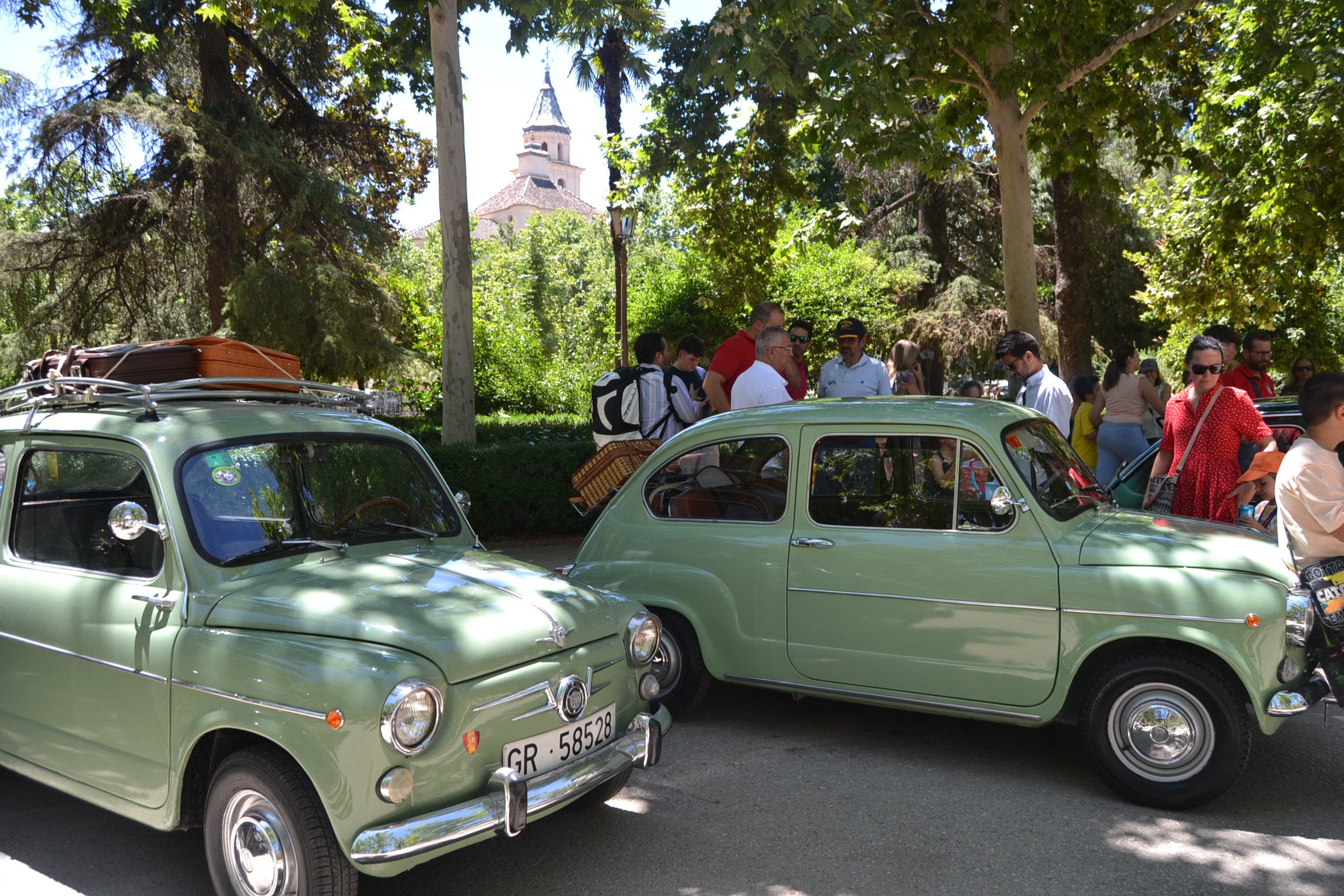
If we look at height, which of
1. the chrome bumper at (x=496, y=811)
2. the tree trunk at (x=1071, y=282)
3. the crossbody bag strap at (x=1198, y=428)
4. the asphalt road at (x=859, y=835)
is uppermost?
the tree trunk at (x=1071, y=282)

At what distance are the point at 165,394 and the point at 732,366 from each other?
17.1 ft

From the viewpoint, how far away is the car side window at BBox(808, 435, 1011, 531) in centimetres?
504

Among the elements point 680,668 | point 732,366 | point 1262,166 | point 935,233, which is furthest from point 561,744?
point 935,233

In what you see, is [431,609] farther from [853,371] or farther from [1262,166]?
[1262,166]

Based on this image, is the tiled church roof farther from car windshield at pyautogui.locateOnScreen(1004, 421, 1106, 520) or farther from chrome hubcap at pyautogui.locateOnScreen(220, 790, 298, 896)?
chrome hubcap at pyautogui.locateOnScreen(220, 790, 298, 896)

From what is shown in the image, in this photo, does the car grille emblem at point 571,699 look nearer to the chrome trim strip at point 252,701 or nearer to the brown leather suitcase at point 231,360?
the chrome trim strip at point 252,701

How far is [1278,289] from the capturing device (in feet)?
60.3

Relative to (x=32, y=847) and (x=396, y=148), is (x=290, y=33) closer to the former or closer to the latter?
(x=396, y=148)

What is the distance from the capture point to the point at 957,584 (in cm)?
492

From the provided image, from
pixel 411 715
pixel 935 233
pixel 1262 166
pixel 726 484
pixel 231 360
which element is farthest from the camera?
pixel 935 233

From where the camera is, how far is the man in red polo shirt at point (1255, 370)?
335 inches

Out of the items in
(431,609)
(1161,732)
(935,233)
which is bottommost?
(1161,732)

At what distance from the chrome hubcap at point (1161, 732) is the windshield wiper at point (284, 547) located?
3521 mm

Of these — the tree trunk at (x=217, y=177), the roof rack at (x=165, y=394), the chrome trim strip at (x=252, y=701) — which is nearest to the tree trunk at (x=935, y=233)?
the tree trunk at (x=217, y=177)
